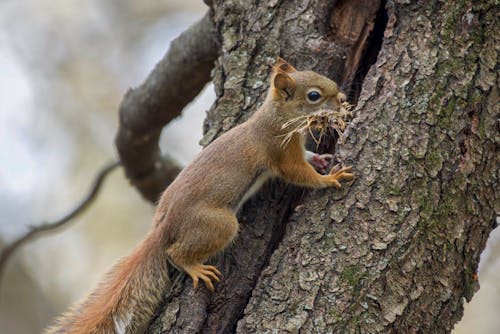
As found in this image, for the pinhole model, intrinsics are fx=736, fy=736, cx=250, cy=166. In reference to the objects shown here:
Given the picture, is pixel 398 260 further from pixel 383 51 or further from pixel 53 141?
pixel 53 141

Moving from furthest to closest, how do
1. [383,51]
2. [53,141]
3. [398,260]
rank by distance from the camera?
[53,141] < [383,51] < [398,260]

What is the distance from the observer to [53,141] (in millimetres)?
10125

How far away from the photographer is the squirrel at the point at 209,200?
10.0 ft

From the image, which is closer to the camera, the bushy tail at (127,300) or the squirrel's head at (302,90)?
the bushy tail at (127,300)

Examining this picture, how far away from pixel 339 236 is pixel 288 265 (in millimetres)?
229

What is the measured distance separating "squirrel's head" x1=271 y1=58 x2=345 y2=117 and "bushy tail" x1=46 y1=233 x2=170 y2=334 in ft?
3.05

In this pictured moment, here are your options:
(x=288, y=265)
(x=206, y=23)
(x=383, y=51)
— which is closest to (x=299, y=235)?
(x=288, y=265)

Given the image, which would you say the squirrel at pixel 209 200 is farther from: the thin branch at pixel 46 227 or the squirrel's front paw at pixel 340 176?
the thin branch at pixel 46 227

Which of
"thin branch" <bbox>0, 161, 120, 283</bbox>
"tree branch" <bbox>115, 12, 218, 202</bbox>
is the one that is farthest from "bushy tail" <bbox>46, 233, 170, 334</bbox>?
"tree branch" <bbox>115, 12, 218, 202</bbox>

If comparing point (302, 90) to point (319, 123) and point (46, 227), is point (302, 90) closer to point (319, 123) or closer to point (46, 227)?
point (319, 123)

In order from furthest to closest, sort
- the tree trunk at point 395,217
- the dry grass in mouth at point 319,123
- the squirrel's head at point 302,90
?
the squirrel's head at point 302,90 < the dry grass in mouth at point 319,123 < the tree trunk at point 395,217

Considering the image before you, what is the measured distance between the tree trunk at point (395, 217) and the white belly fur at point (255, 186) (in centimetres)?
5

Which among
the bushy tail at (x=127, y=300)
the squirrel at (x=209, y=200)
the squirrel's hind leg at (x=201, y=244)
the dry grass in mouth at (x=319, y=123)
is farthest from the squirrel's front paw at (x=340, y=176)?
the bushy tail at (x=127, y=300)

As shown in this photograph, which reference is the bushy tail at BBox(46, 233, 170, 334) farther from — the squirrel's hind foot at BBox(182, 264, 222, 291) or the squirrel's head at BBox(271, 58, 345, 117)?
the squirrel's head at BBox(271, 58, 345, 117)
